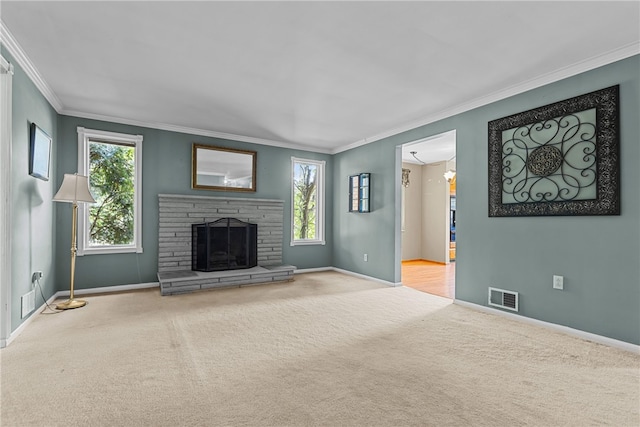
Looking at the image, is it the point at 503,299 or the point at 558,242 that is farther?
the point at 503,299

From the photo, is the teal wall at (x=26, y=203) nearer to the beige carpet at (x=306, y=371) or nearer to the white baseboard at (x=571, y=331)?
the beige carpet at (x=306, y=371)

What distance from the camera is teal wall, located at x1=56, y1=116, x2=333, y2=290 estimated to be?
4.30 m

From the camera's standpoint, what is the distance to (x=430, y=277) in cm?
594

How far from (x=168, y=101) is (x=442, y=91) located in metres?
3.28

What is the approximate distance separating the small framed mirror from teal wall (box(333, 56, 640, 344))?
2.70 metres

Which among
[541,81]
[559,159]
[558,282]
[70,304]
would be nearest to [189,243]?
[70,304]

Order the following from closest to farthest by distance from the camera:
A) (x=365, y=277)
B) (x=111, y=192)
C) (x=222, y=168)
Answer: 1. (x=111, y=192)
2. (x=222, y=168)
3. (x=365, y=277)

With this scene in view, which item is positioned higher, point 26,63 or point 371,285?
point 26,63

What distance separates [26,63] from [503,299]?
5.32 metres

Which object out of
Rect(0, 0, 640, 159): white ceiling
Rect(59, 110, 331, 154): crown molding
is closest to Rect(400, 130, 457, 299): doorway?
Rect(59, 110, 331, 154): crown molding

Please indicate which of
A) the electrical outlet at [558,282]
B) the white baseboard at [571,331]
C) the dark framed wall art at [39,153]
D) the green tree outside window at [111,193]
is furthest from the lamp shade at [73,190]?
the electrical outlet at [558,282]

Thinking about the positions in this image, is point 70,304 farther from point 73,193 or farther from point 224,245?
point 224,245

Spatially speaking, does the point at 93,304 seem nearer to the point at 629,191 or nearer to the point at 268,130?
the point at 268,130

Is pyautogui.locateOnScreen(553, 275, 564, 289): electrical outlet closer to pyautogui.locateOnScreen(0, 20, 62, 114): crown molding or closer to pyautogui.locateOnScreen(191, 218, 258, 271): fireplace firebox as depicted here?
pyautogui.locateOnScreen(191, 218, 258, 271): fireplace firebox
